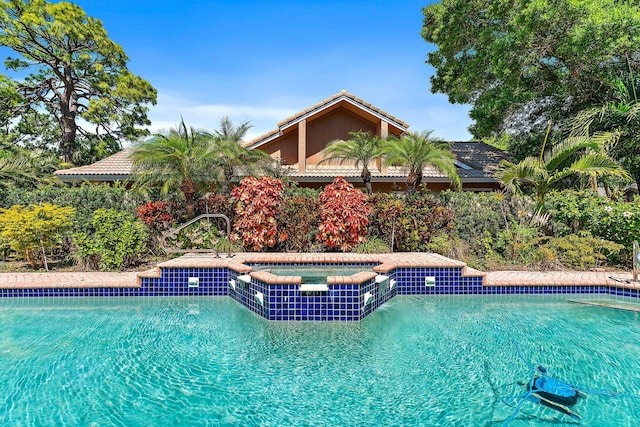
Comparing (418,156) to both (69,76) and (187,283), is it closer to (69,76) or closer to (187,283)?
(187,283)

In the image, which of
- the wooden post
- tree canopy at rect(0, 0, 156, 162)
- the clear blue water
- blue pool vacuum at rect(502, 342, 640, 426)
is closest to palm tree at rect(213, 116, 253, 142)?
the wooden post

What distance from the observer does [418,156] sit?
38.9 ft

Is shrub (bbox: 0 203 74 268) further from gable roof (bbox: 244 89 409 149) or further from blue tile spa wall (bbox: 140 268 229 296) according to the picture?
gable roof (bbox: 244 89 409 149)

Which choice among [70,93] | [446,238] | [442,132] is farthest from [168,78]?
[446,238]

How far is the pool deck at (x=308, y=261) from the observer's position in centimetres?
814

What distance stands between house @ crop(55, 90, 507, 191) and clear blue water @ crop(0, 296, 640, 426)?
9.36 m

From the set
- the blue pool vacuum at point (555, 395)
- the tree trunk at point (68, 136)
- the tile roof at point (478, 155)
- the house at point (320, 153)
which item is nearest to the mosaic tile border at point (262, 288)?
the blue pool vacuum at point (555, 395)

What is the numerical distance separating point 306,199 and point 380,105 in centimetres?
793

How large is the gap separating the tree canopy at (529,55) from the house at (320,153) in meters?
3.32

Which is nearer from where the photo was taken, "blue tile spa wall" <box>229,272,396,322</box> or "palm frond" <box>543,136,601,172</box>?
"blue tile spa wall" <box>229,272,396,322</box>

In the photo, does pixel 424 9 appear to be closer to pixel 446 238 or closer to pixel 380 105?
pixel 380 105

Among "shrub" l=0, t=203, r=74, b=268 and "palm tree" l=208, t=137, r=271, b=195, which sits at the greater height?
"palm tree" l=208, t=137, r=271, b=195

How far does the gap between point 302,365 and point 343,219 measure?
6.59 meters

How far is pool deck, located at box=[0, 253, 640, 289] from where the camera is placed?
8.14 meters
